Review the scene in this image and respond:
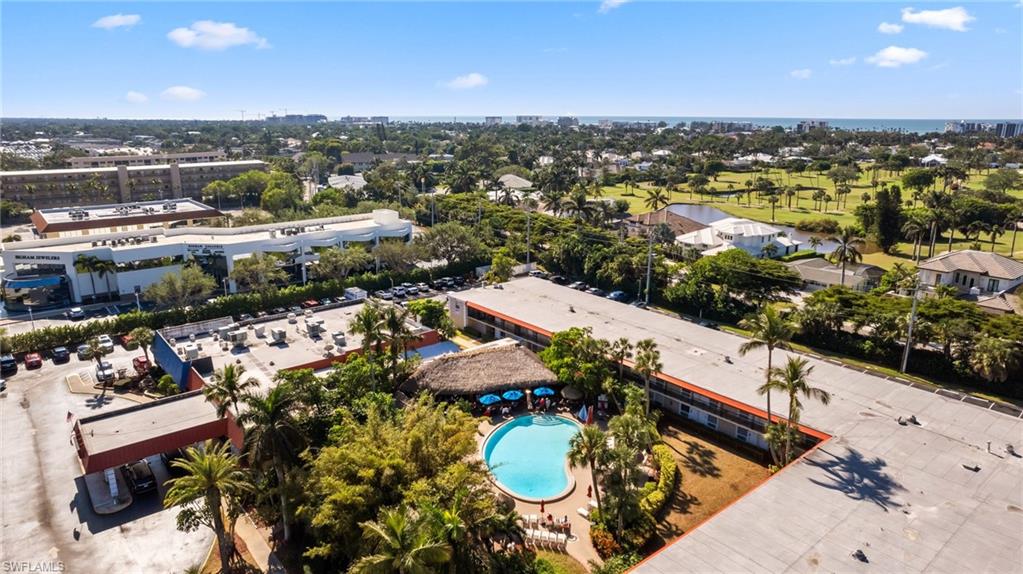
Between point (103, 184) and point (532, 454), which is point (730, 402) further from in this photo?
point (103, 184)

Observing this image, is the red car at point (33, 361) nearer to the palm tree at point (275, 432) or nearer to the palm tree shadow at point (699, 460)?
the palm tree at point (275, 432)

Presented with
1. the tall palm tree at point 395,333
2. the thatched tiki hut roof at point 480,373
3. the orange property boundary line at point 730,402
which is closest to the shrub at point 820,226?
the orange property boundary line at point 730,402

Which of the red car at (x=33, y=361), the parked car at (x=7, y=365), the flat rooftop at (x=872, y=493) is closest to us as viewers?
the flat rooftop at (x=872, y=493)

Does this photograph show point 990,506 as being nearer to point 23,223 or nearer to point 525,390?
point 525,390

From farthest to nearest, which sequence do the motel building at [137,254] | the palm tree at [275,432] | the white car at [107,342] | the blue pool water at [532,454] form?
the motel building at [137,254] → the white car at [107,342] → the blue pool water at [532,454] → the palm tree at [275,432]

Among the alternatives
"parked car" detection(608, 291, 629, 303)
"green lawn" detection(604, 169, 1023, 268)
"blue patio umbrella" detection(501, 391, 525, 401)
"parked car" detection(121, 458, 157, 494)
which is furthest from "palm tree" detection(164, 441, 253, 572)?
"green lawn" detection(604, 169, 1023, 268)

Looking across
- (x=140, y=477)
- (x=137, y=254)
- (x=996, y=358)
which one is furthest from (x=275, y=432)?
(x=137, y=254)

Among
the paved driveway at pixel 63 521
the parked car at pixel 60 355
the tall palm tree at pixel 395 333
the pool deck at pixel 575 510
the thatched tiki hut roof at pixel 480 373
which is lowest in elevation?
the pool deck at pixel 575 510

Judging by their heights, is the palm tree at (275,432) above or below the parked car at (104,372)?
above

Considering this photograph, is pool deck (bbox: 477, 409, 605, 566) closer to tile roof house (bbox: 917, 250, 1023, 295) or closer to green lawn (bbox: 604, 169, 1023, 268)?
tile roof house (bbox: 917, 250, 1023, 295)
